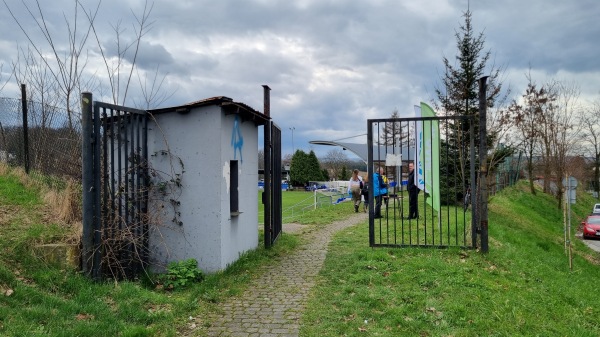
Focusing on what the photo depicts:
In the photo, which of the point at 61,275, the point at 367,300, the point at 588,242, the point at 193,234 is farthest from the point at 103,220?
the point at 588,242

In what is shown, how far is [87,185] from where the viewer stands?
18.6 ft

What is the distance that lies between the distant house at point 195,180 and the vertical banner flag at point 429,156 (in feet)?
12.5

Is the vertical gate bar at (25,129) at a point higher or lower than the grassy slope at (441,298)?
higher

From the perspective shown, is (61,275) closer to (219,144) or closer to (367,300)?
(219,144)

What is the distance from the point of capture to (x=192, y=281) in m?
6.23

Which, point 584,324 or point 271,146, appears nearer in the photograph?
point 584,324

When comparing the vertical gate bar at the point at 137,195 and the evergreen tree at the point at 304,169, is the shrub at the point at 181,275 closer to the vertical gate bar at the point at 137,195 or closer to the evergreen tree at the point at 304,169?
the vertical gate bar at the point at 137,195

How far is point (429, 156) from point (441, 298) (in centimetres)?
376

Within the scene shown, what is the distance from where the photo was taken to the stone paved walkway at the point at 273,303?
4.61 metres

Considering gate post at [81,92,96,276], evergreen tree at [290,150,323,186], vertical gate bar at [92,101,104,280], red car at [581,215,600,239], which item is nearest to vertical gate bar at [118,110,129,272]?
vertical gate bar at [92,101,104,280]

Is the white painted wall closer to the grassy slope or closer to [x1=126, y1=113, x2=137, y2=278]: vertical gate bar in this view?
[x1=126, y1=113, x2=137, y2=278]: vertical gate bar

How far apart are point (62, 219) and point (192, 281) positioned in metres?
2.46

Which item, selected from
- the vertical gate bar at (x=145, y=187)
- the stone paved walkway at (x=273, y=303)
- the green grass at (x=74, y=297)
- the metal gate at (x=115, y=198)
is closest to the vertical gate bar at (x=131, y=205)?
the metal gate at (x=115, y=198)

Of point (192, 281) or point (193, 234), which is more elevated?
point (193, 234)
